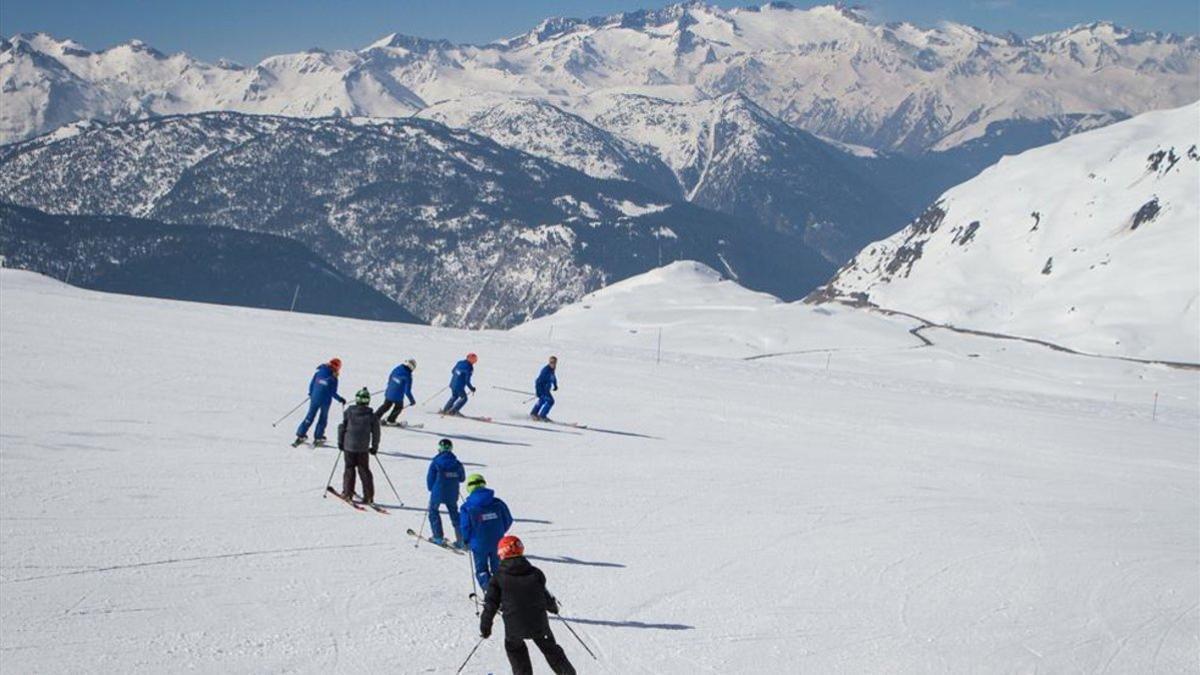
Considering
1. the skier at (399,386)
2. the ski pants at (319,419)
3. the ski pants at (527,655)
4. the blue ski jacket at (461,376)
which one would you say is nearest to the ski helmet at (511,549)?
the ski pants at (527,655)

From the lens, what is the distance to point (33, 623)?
12.6 metres

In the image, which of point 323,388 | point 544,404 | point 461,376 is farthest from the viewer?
point 544,404

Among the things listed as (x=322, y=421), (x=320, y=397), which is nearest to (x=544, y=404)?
(x=322, y=421)

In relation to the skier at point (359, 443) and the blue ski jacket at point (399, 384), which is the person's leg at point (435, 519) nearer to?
the skier at point (359, 443)

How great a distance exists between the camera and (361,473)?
61.6ft

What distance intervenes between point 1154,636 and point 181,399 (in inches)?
851

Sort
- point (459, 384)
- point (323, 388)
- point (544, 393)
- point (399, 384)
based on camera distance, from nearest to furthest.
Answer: point (323, 388) < point (399, 384) < point (459, 384) < point (544, 393)

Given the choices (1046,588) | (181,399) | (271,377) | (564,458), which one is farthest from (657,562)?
(271,377)

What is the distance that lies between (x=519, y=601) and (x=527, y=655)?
1.89ft

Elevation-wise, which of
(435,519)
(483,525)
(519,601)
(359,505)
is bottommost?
(359,505)

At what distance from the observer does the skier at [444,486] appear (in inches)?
658

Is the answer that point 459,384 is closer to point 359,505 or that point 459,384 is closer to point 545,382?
point 545,382

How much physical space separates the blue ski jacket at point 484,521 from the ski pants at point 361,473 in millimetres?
4708

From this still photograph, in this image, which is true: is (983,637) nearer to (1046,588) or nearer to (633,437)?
(1046,588)
